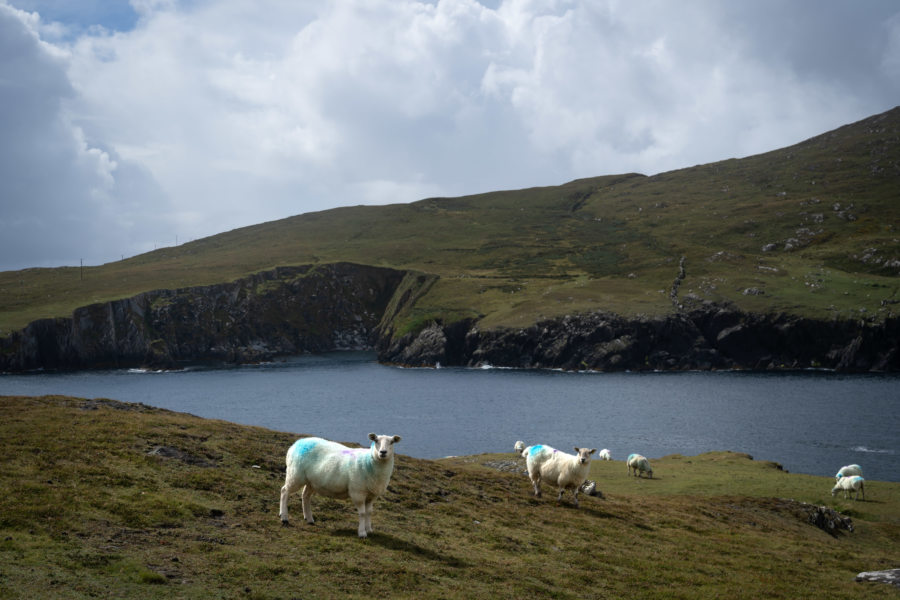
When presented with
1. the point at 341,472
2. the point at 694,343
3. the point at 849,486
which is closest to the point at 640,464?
the point at 849,486

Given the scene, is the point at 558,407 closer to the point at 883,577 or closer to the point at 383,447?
the point at 883,577

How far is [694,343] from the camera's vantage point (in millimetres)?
152750

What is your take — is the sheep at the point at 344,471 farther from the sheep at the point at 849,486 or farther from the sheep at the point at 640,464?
the sheep at the point at 849,486

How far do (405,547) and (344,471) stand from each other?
9.08ft

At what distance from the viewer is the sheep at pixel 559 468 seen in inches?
1098

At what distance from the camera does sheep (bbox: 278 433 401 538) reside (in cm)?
1819

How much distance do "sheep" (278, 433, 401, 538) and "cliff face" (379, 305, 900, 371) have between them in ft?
457

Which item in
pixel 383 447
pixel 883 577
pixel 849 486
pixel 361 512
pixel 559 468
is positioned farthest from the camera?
pixel 849 486

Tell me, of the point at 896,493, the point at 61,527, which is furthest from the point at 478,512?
the point at 896,493

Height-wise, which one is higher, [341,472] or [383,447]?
[383,447]

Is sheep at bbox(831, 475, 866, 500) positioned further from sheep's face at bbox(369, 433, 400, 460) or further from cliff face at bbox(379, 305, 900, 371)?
cliff face at bbox(379, 305, 900, 371)

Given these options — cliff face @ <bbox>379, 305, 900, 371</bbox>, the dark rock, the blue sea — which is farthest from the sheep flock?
cliff face @ <bbox>379, 305, 900, 371</bbox>

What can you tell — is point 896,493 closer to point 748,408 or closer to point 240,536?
point 240,536

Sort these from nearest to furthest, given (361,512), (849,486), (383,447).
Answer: (383,447), (361,512), (849,486)
